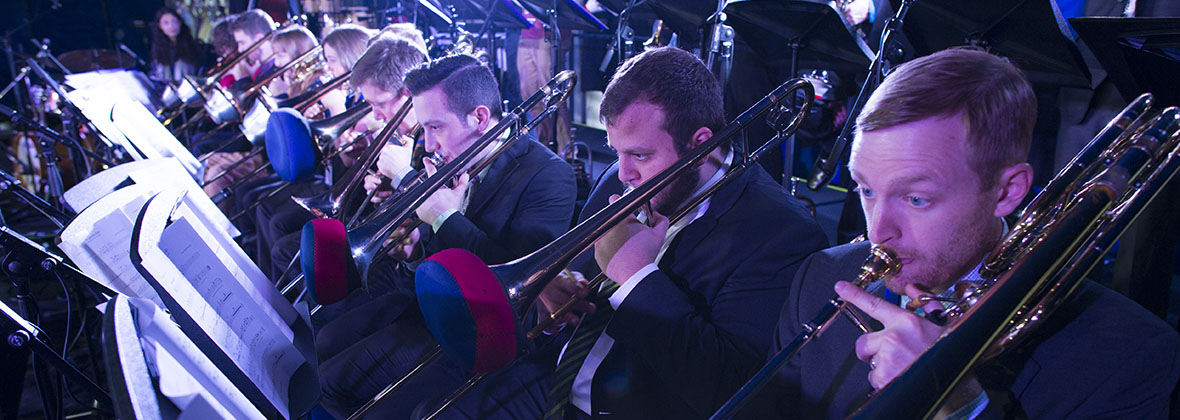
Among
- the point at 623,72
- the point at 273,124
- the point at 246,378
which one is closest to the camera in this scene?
the point at 246,378

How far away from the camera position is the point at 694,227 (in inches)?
60.3

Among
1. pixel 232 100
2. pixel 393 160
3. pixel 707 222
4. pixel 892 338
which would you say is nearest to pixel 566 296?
pixel 707 222

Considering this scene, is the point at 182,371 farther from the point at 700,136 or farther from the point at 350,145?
the point at 350,145

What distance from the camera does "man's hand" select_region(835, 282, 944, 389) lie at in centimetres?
77

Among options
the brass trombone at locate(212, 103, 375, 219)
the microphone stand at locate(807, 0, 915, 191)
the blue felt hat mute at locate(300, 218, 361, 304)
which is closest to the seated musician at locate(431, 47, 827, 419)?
the blue felt hat mute at locate(300, 218, 361, 304)

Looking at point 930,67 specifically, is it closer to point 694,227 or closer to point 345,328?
point 694,227

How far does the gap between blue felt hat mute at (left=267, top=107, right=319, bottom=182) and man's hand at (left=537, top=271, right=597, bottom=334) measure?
1576mm

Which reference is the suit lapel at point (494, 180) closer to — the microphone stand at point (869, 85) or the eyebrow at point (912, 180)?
the microphone stand at point (869, 85)

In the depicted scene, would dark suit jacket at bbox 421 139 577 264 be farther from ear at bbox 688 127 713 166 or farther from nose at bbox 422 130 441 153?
ear at bbox 688 127 713 166

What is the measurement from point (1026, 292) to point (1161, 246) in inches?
76.3

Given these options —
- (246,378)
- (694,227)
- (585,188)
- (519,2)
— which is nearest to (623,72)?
(694,227)

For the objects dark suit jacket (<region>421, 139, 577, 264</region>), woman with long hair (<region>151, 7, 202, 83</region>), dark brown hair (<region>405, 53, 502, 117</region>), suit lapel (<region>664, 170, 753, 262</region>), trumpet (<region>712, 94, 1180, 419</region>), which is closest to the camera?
trumpet (<region>712, 94, 1180, 419</region>)

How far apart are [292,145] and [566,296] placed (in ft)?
5.45

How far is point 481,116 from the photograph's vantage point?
7.88ft
